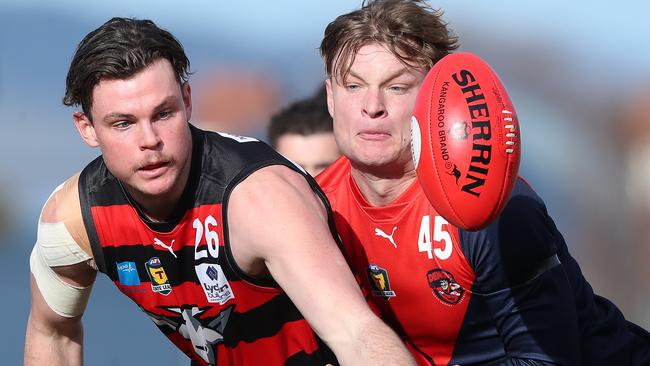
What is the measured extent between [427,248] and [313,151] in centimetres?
211

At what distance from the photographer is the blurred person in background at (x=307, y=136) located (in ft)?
18.1

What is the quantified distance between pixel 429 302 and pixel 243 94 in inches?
150

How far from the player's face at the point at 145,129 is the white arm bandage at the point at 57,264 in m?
0.53

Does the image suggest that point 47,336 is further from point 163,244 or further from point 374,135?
point 374,135

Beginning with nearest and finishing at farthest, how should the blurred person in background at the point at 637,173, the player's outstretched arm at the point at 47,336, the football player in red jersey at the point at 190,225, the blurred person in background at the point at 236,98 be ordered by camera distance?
1. the football player in red jersey at the point at 190,225
2. the player's outstretched arm at the point at 47,336
3. the blurred person in background at the point at 637,173
4. the blurred person in background at the point at 236,98

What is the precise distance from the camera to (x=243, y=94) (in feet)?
23.3

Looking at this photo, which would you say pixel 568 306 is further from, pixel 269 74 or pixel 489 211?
pixel 269 74

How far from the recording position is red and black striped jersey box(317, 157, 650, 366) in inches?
130

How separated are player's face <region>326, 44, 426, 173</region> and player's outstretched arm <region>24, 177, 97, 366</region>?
1.07 metres

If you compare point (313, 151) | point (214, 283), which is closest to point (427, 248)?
point (214, 283)

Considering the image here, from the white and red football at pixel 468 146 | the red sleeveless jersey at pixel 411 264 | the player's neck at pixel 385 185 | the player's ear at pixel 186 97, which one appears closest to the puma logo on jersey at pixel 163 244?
the player's ear at pixel 186 97

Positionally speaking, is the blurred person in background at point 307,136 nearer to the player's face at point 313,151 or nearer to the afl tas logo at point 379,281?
the player's face at point 313,151

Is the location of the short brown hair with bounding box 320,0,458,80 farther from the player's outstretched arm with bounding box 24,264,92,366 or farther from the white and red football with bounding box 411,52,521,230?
the player's outstretched arm with bounding box 24,264,92,366

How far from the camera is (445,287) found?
351cm
